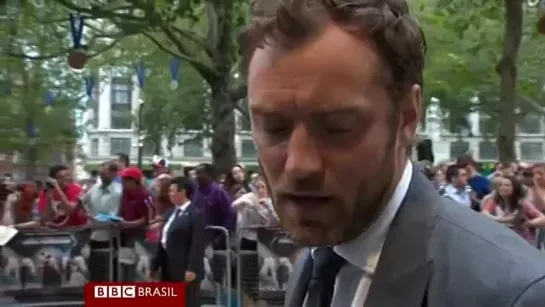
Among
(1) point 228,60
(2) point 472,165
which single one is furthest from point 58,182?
(1) point 228,60

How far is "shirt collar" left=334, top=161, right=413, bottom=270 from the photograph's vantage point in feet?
5.06

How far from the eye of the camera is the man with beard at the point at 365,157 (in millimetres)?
1424

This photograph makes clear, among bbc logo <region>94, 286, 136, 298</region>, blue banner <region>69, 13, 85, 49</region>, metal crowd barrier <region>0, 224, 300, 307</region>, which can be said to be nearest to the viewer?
bbc logo <region>94, 286, 136, 298</region>

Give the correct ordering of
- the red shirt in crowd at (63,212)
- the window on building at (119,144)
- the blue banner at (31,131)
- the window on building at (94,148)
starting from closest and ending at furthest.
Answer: the red shirt in crowd at (63,212)
the blue banner at (31,131)
the window on building at (119,144)
the window on building at (94,148)

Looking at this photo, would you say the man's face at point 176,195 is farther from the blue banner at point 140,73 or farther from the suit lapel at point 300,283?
the blue banner at point 140,73

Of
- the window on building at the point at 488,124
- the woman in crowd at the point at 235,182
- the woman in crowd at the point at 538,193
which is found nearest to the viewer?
the woman in crowd at the point at 538,193

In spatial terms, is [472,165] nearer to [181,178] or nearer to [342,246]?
[181,178]

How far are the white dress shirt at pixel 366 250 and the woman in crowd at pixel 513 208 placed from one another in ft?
25.3

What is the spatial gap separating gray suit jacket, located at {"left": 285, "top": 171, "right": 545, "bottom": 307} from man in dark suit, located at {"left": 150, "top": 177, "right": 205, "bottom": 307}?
8.42 m

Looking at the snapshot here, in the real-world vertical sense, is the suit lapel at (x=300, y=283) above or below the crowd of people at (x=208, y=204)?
above

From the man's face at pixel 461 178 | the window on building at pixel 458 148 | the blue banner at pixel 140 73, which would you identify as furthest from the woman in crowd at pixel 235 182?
the window on building at pixel 458 148

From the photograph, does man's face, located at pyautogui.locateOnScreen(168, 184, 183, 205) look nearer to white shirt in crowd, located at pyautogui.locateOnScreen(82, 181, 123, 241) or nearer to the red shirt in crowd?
white shirt in crowd, located at pyautogui.locateOnScreen(82, 181, 123, 241)

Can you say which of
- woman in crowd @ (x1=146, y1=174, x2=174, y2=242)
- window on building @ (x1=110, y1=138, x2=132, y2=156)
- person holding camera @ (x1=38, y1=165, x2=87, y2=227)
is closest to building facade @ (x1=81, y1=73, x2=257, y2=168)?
window on building @ (x1=110, y1=138, x2=132, y2=156)

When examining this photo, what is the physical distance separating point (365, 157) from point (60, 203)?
12.6m
